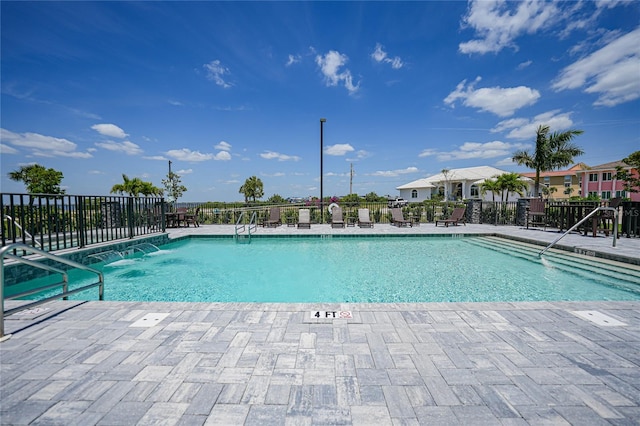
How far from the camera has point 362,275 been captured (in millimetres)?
6203

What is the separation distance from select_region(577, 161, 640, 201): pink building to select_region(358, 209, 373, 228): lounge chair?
4012 cm

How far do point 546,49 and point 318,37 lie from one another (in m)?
10.4

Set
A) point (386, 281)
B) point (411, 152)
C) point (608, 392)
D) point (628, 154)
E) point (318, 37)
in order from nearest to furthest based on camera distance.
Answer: point (608, 392) < point (386, 281) < point (318, 37) < point (628, 154) < point (411, 152)

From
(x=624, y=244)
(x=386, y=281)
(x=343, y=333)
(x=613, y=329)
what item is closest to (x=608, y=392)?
(x=613, y=329)

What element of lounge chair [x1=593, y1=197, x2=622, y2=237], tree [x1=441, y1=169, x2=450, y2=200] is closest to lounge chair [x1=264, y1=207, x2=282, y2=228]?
lounge chair [x1=593, y1=197, x2=622, y2=237]

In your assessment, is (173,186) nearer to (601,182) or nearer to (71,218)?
(71,218)

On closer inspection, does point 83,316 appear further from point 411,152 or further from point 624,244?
point 411,152

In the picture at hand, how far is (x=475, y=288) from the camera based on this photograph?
526 cm

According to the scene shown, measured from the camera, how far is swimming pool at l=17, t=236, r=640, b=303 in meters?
4.96

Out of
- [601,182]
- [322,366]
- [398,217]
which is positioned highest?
[601,182]

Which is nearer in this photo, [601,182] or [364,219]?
[364,219]

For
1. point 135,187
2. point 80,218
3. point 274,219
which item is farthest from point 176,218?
point 135,187

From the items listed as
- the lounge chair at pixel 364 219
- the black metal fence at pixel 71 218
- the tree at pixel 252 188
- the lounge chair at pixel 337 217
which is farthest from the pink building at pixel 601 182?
the black metal fence at pixel 71 218

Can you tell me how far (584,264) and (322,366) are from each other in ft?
24.7
